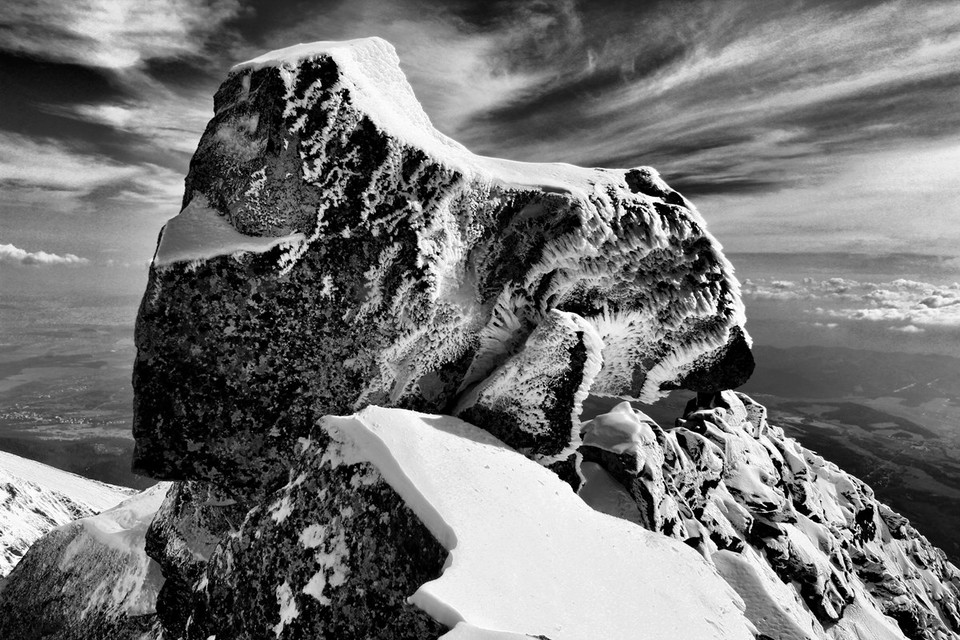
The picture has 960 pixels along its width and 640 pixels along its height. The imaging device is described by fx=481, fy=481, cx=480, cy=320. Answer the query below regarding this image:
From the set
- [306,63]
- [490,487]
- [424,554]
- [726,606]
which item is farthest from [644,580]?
[306,63]

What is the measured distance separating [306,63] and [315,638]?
11.2m

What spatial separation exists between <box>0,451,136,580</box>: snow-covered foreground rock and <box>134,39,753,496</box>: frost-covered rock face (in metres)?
35.2

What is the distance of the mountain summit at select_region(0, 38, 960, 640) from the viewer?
25.5ft

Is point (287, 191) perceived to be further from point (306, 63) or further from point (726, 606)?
point (726, 606)

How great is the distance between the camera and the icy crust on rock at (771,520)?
17922 mm

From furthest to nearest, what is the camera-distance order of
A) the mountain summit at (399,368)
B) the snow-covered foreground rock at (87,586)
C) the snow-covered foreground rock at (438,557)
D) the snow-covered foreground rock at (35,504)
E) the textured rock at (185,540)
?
the snow-covered foreground rock at (35,504) → the snow-covered foreground rock at (87,586) → the textured rock at (185,540) → the mountain summit at (399,368) → the snow-covered foreground rock at (438,557)

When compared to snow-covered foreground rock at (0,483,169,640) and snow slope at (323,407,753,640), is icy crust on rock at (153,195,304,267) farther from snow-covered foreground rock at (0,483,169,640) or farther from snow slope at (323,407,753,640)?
snow-covered foreground rock at (0,483,169,640)

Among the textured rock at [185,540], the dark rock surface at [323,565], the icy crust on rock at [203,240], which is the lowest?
the textured rock at [185,540]

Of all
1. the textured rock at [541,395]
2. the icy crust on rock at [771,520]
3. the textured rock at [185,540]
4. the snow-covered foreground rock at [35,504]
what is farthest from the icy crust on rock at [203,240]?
the snow-covered foreground rock at [35,504]

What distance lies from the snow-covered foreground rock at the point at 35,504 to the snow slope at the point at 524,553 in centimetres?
3915

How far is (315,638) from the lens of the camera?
761 cm

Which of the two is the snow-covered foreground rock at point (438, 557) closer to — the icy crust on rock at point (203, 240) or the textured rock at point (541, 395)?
the textured rock at point (541, 395)

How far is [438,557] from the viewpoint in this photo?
7.41m

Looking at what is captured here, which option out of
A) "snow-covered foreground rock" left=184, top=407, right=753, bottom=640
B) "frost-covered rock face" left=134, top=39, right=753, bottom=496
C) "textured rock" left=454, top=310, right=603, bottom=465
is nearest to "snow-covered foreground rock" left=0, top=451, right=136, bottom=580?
"frost-covered rock face" left=134, top=39, right=753, bottom=496
